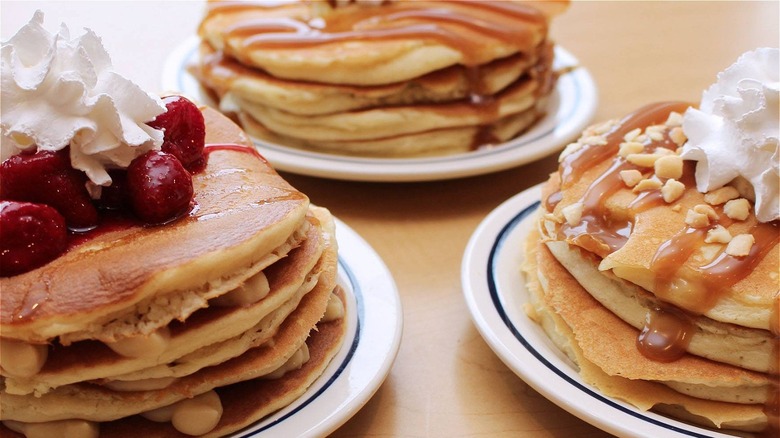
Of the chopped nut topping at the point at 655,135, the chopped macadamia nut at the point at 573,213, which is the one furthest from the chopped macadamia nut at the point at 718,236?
the chopped nut topping at the point at 655,135

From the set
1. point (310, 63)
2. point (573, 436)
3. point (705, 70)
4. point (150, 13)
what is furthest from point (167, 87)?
point (705, 70)

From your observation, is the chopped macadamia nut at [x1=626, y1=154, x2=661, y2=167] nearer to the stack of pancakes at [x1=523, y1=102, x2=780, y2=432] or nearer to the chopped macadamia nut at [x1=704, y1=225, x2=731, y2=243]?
the stack of pancakes at [x1=523, y1=102, x2=780, y2=432]

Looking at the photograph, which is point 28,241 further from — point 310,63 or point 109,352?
point 310,63

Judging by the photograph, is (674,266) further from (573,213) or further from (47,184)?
(47,184)

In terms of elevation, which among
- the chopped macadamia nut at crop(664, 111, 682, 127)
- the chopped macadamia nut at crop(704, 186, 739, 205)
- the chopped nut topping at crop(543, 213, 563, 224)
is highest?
the chopped macadamia nut at crop(664, 111, 682, 127)

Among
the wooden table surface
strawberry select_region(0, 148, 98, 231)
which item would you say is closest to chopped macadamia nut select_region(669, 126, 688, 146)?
the wooden table surface

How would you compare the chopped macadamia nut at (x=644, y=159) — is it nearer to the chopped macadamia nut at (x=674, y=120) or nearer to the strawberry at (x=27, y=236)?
the chopped macadamia nut at (x=674, y=120)

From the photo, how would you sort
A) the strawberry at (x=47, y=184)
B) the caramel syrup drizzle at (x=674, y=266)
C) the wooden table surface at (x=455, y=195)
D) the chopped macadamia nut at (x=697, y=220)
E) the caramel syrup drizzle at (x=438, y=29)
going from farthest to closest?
the caramel syrup drizzle at (x=438, y=29)
the wooden table surface at (x=455, y=195)
the chopped macadamia nut at (x=697, y=220)
the caramel syrup drizzle at (x=674, y=266)
the strawberry at (x=47, y=184)

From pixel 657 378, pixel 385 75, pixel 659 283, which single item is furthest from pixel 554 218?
pixel 385 75
